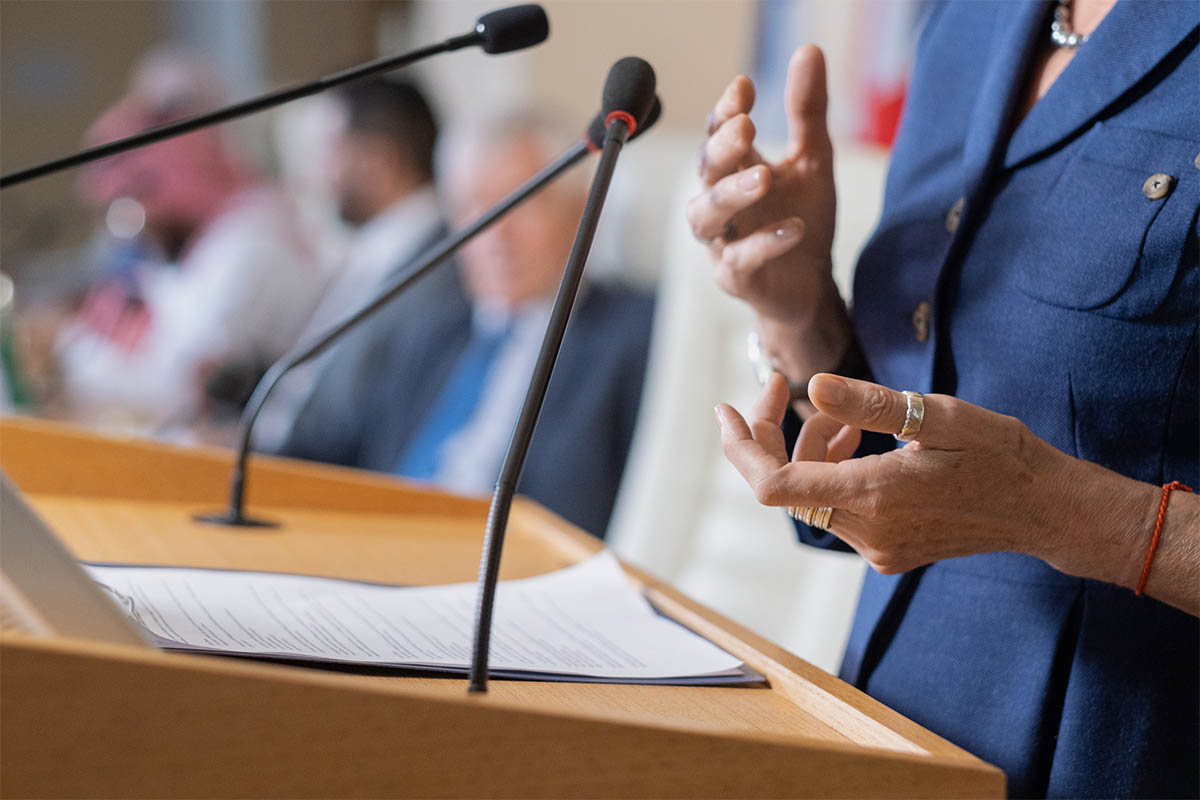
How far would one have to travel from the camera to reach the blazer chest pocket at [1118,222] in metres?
0.61

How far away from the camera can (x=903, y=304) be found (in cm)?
73

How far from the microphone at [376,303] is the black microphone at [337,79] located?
3.1 inches

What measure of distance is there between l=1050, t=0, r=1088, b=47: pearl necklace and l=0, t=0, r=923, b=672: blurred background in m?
0.77

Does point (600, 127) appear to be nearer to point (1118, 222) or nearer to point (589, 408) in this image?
point (1118, 222)

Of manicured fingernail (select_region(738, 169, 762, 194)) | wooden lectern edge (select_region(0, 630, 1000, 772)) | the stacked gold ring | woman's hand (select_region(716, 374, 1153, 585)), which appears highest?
manicured fingernail (select_region(738, 169, 762, 194))

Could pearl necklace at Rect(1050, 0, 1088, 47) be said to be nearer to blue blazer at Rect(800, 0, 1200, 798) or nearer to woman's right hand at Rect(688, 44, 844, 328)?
blue blazer at Rect(800, 0, 1200, 798)

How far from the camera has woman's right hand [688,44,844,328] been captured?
649 millimetres

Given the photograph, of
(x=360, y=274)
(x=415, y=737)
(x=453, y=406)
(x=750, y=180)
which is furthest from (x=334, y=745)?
(x=360, y=274)

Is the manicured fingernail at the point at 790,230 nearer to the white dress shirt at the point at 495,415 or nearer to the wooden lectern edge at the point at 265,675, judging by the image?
the wooden lectern edge at the point at 265,675

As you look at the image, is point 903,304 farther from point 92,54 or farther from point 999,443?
point 92,54

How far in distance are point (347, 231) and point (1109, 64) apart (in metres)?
3.20

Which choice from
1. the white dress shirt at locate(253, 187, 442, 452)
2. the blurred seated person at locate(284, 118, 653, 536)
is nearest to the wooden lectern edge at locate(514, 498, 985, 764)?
the blurred seated person at locate(284, 118, 653, 536)

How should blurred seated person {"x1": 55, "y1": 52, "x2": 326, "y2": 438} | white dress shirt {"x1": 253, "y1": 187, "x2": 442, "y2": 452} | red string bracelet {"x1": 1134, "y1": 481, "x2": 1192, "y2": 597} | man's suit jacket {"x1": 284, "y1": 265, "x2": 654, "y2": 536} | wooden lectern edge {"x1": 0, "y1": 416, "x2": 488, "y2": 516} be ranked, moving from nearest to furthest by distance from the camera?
1. red string bracelet {"x1": 1134, "y1": 481, "x2": 1192, "y2": 597}
2. wooden lectern edge {"x1": 0, "y1": 416, "x2": 488, "y2": 516}
3. man's suit jacket {"x1": 284, "y1": 265, "x2": 654, "y2": 536}
4. blurred seated person {"x1": 55, "y1": 52, "x2": 326, "y2": 438}
5. white dress shirt {"x1": 253, "y1": 187, "x2": 442, "y2": 452}

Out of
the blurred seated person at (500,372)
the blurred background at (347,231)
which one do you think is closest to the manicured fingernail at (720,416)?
the blurred background at (347,231)
